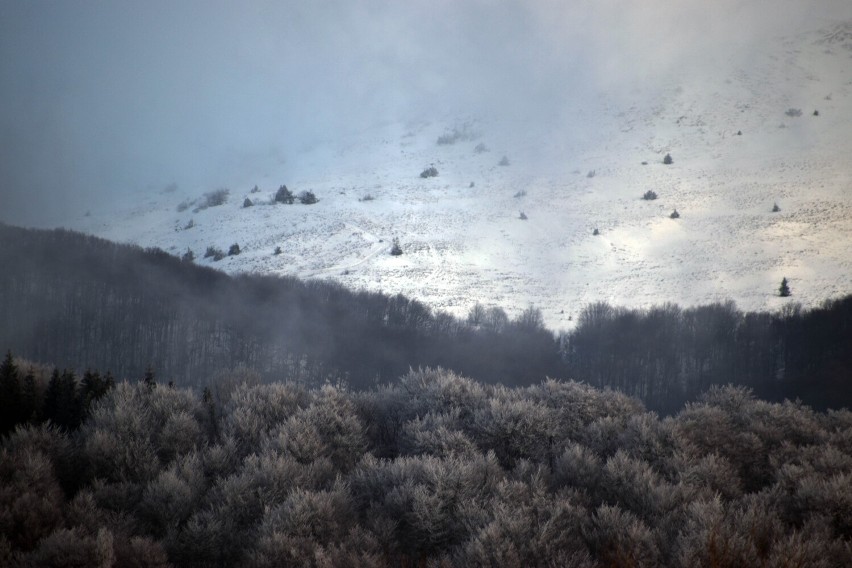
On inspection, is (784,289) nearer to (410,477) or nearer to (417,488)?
(410,477)

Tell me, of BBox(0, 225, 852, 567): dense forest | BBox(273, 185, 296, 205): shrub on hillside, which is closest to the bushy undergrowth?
BBox(0, 225, 852, 567): dense forest

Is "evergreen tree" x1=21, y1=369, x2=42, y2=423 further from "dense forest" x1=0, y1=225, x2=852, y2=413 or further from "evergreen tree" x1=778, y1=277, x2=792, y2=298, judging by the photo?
"evergreen tree" x1=778, y1=277, x2=792, y2=298

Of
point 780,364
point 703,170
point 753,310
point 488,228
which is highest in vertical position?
point 703,170

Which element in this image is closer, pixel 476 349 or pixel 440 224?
pixel 476 349

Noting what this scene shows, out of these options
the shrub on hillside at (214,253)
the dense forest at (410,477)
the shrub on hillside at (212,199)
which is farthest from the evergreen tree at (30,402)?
the shrub on hillside at (212,199)

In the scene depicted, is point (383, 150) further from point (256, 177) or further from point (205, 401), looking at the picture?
point (205, 401)

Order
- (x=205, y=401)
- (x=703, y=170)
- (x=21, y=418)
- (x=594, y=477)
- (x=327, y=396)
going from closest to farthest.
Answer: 1. (x=594, y=477)
2. (x=21, y=418)
3. (x=327, y=396)
4. (x=205, y=401)
5. (x=703, y=170)

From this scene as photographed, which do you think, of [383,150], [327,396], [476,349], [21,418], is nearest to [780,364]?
[476,349]

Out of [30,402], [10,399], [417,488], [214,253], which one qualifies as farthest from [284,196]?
[417,488]
